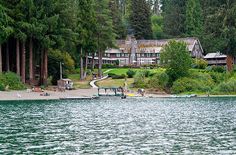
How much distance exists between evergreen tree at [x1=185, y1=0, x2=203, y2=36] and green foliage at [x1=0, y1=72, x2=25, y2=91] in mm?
65782

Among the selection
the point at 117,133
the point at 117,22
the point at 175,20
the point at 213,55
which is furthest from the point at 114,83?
the point at 175,20

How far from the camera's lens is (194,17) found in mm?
136500

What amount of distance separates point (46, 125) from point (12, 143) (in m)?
9.43

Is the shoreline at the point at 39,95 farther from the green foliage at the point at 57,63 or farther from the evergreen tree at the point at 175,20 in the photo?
the evergreen tree at the point at 175,20

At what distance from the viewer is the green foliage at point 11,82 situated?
78556mm

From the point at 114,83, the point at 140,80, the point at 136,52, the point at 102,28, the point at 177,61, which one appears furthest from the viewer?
the point at 136,52

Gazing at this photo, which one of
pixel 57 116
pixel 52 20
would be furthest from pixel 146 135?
pixel 52 20

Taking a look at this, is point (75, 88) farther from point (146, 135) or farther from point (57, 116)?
point (146, 135)

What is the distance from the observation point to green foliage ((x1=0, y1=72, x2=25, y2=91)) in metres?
78.6

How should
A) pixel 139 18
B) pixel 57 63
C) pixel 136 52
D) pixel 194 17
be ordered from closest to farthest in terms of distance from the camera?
pixel 57 63
pixel 194 17
pixel 136 52
pixel 139 18

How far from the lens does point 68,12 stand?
8894cm

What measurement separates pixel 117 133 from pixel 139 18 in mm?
107050

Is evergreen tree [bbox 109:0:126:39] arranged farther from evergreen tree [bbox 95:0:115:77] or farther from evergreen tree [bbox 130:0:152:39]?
evergreen tree [bbox 95:0:115:77]

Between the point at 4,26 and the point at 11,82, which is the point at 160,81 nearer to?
the point at 11,82
